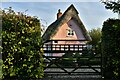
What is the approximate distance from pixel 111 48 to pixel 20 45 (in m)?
2.85

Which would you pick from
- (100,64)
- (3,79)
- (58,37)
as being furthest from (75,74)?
(58,37)

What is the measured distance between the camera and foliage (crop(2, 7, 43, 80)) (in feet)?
25.1

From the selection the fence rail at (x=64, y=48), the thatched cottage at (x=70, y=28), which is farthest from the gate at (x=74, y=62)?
the thatched cottage at (x=70, y=28)

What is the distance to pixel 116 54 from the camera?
7.82 meters

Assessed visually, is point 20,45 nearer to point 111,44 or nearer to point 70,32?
point 111,44

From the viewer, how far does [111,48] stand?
795cm

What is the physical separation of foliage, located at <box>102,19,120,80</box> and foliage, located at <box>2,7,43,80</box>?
7.01 ft

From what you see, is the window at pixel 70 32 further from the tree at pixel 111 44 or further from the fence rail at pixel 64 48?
the tree at pixel 111 44

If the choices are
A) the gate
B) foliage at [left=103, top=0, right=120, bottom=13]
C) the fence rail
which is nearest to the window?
the fence rail

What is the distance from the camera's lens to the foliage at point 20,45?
766 cm

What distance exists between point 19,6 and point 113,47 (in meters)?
3.30

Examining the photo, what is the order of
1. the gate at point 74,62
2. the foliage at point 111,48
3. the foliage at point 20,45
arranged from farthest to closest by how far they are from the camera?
the gate at point 74,62
the foliage at point 111,48
the foliage at point 20,45

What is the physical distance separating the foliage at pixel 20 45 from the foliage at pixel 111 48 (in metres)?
2.14

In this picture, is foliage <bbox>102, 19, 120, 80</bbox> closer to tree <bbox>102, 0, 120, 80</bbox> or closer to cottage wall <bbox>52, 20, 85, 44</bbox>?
tree <bbox>102, 0, 120, 80</bbox>
